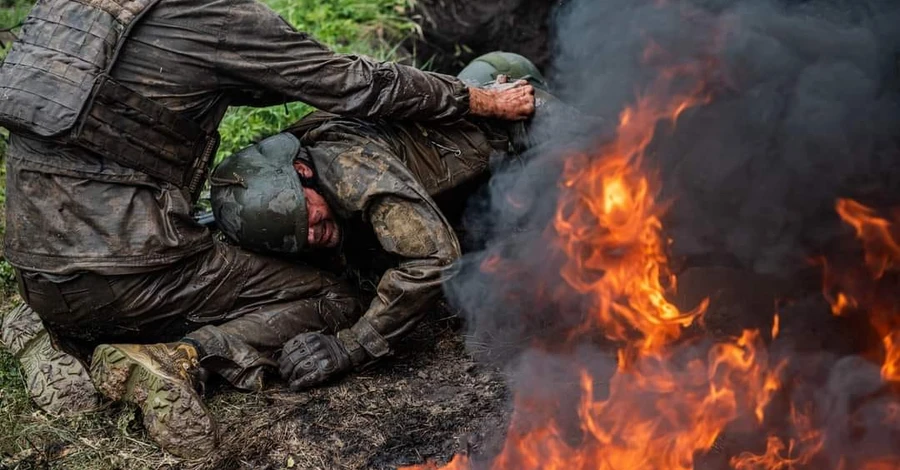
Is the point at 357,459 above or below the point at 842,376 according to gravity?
Answer: below

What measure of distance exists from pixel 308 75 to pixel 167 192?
2.89 ft

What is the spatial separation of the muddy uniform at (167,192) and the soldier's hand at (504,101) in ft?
0.67

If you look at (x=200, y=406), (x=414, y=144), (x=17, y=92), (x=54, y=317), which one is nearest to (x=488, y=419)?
(x=200, y=406)

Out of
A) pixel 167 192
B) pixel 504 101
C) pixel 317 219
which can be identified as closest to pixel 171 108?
pixel 167 192

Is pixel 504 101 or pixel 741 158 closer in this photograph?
pixel 741 158

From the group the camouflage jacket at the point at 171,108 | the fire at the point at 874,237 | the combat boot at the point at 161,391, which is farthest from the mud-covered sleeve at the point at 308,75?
the fire at the point at 874,237

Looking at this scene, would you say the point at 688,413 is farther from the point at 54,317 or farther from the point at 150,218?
the point at 54,317

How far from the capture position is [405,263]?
447cm

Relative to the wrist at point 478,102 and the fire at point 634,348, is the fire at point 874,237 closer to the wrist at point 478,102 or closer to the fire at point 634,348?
the fire at point 634,348

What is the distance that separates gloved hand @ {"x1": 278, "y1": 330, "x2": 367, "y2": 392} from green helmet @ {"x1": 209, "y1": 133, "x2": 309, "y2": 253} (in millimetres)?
513

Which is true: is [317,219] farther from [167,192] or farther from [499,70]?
[499,70]

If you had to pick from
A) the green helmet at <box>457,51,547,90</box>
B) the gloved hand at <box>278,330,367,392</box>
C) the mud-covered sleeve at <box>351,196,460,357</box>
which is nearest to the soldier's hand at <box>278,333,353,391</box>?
the gloved hand at <box>278,330,367,392</box>

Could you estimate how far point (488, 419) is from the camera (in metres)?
3.97

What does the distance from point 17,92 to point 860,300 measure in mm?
3780
